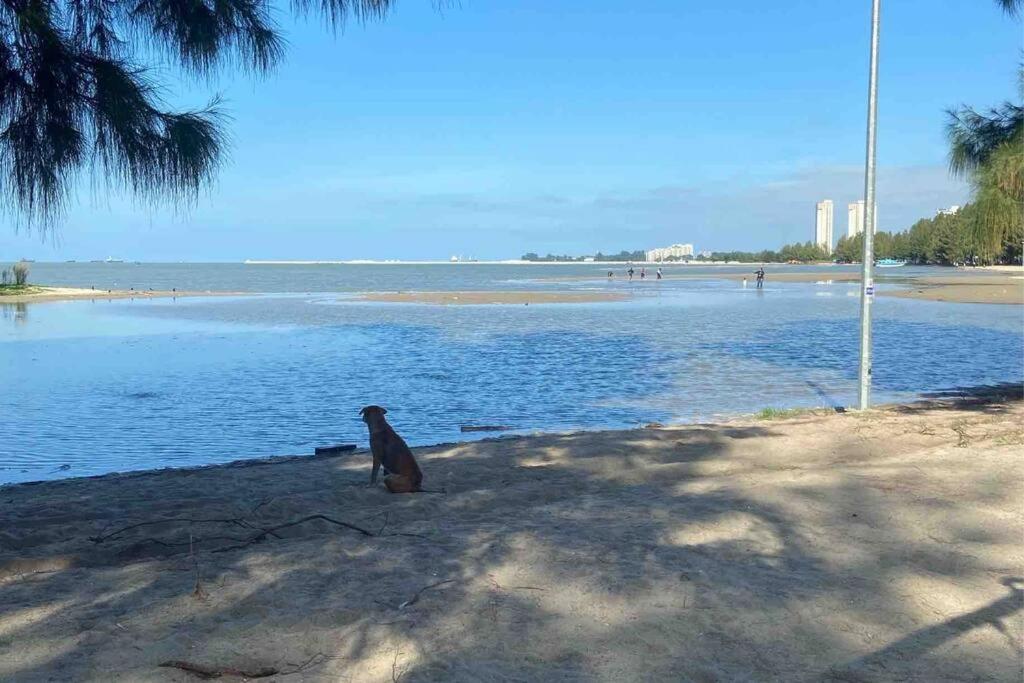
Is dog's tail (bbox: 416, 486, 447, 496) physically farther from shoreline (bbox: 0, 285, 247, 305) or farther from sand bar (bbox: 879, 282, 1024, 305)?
shoreline (bbox: 0, 285, 247, 305)

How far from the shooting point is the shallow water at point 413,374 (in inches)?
478

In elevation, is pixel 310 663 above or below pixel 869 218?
below

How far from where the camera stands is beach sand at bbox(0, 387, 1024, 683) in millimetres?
3725

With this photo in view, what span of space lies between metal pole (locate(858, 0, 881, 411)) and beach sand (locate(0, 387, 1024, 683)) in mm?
3776

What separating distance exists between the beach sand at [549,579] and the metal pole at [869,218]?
378 cm

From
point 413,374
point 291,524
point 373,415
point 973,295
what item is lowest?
point 413,374

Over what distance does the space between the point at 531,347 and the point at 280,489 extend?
1581cm

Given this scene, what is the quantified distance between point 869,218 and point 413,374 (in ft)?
32.0

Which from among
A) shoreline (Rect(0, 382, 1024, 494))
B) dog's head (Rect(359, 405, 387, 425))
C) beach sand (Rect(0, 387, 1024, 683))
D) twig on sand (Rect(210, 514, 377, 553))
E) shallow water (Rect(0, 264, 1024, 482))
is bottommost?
shallow water (Rect(0, 264, 1024, 482))

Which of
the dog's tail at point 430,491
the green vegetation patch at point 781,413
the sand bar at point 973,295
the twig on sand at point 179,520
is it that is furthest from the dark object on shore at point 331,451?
the sand bar at point 973,295

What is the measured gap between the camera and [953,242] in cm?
1900

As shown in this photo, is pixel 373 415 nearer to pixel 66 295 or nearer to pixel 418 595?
pixel 418 595

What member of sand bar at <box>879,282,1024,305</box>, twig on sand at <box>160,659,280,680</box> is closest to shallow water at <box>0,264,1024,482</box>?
twig on sand at <box>160,659,280,680</box>

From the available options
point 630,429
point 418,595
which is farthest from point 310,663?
point 630,429
